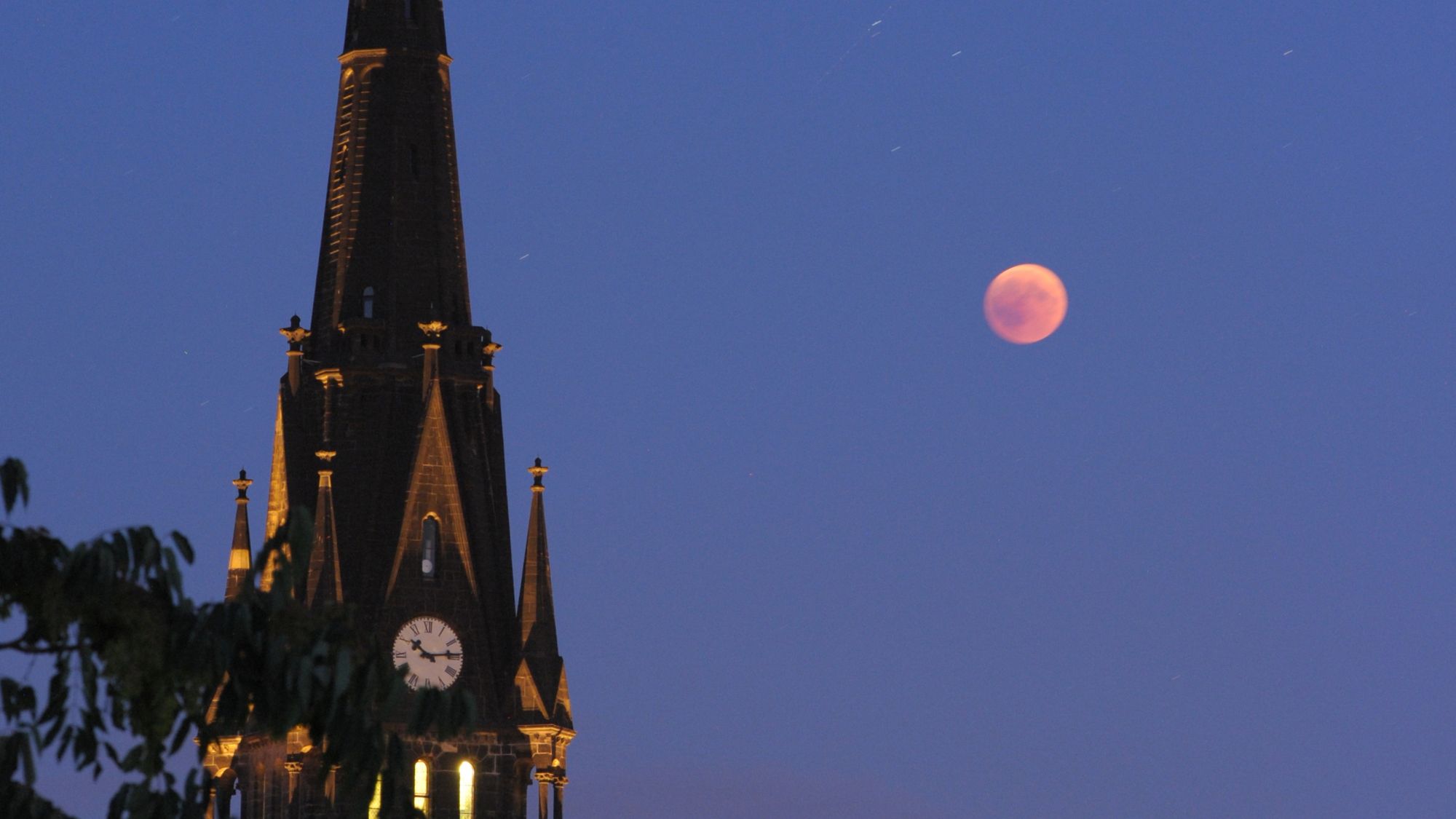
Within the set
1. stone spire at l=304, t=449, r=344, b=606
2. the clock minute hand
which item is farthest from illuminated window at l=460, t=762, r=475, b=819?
stone spire at l=304, t=449, r=344, b=606

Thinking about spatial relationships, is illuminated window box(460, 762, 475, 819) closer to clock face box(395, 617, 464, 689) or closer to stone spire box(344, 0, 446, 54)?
clock face box(395, 617, 464, 689)

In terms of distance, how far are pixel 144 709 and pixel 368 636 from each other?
10.5 ft

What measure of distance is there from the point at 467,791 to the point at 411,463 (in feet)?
30.2

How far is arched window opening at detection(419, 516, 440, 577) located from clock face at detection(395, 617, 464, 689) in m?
1.45

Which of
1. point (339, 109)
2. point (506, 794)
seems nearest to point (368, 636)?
point (506, 794)

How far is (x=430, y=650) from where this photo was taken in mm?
103875

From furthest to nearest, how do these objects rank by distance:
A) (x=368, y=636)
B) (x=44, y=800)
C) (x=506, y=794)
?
(x=506, y=794), (x=368, y=636), (x=44, y=800)

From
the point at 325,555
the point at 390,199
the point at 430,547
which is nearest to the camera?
the point at 325,555

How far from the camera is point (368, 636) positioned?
144ft

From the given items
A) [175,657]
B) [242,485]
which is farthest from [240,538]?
[175,657]

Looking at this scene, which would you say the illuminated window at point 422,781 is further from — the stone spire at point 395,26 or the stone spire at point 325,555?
the stone spire at point 395,26

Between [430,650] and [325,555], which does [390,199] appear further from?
[430,650]

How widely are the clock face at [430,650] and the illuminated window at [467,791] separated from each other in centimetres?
237

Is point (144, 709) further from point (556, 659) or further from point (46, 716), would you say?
point (556, 659)
